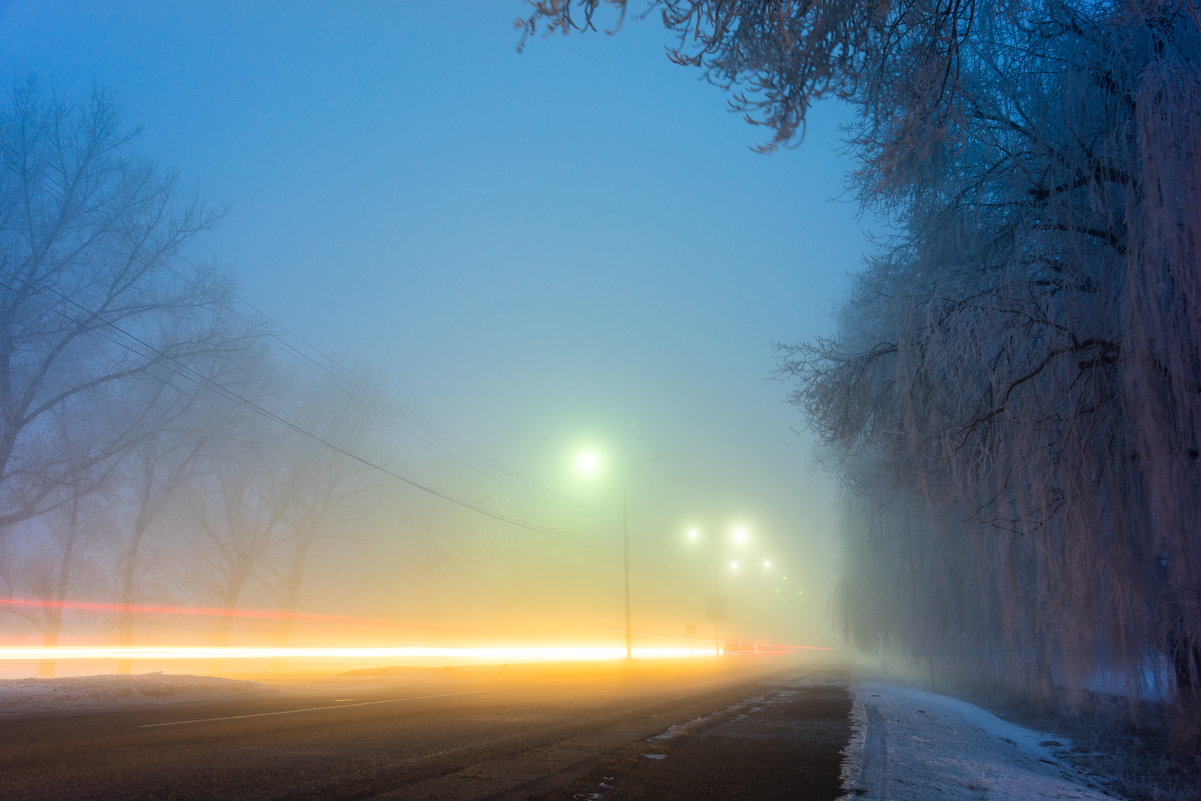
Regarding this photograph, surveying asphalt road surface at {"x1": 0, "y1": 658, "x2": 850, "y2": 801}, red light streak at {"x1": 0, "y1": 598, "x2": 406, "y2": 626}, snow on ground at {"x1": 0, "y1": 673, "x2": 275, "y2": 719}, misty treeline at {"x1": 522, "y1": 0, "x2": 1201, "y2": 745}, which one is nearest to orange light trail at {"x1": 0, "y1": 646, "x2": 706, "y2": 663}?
red light streak at {"x1": 0, "y1": 598, "x2": 406, "y2": 626}

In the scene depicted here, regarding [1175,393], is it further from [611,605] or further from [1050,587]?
[611,605]

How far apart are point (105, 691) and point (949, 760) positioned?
12.2 metres

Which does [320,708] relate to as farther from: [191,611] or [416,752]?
[191,611]

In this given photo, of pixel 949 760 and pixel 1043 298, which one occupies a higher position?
pixel 1043 298

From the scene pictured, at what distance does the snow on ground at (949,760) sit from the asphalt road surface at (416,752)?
0.37 meters

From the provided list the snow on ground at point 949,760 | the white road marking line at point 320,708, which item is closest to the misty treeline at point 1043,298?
the snow on ground at point 949,760

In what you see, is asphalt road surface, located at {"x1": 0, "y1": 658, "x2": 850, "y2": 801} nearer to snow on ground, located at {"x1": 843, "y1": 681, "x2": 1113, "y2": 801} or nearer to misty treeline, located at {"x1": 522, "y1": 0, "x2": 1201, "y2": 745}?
snow on ground, located at {"x1": 843, "y1": 681, "x2": 1113, "y2": 801}

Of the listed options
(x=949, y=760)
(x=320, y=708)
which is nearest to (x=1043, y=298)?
(x=949, y=760)

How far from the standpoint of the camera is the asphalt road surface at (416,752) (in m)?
4.66

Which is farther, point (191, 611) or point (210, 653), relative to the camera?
point (191, 611)

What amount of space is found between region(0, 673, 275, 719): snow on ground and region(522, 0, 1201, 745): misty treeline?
10.9 metres

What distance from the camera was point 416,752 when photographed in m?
6.11

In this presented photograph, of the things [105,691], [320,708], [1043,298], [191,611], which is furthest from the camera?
[191,611]

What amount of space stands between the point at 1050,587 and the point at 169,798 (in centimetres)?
902
